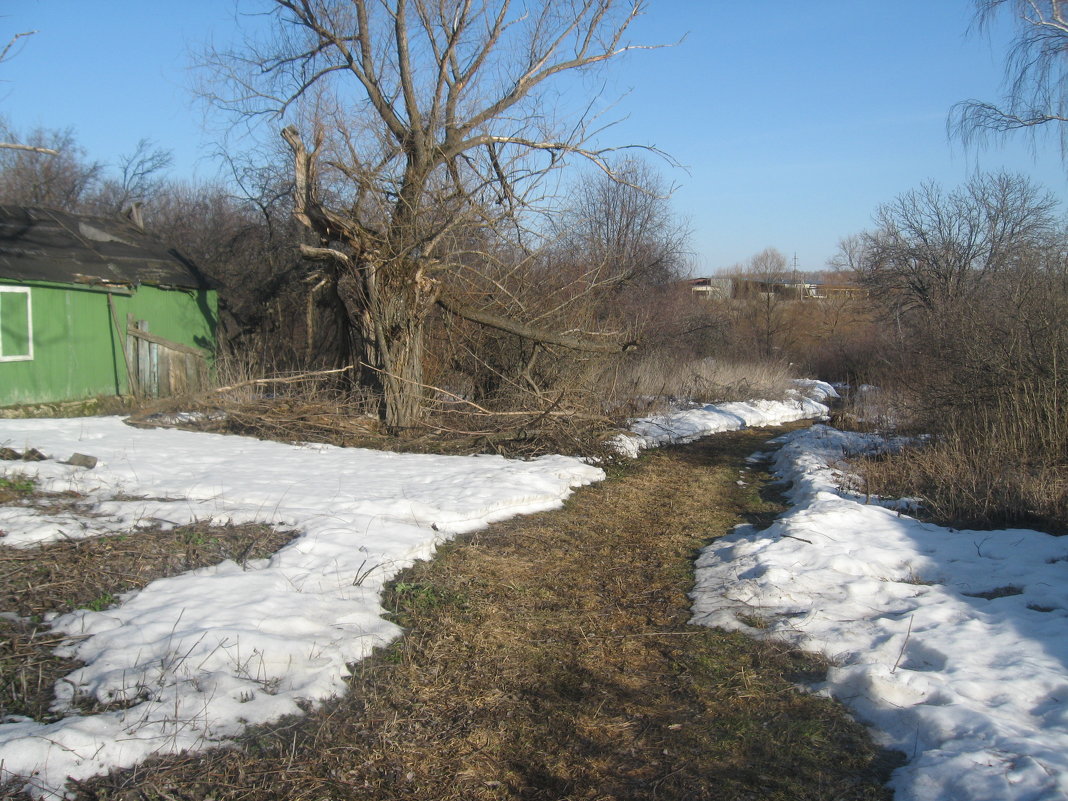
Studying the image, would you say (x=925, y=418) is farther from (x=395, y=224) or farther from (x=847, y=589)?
(x=395, y=224)

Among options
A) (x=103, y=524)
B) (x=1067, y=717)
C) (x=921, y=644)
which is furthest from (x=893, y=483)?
(x=103, y=524)

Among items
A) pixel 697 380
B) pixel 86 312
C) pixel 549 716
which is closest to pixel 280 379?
pixel 86 312

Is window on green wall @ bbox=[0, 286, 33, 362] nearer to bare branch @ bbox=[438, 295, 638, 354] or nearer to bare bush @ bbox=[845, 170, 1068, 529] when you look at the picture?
bare branch @ bbox=[438, 295, 638, 354]

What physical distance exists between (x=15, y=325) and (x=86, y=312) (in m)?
1.51

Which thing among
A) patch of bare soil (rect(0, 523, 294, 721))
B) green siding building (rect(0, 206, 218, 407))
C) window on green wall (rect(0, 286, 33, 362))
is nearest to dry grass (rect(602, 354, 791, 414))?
green siding building (rect(0, 206, 218, 407))

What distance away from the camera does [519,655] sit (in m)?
4.52

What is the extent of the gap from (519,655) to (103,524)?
3389 mm

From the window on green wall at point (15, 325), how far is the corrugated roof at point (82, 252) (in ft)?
1.38

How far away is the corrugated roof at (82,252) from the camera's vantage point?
44.7ft

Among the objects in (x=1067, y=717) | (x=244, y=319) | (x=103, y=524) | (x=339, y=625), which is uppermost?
(x=244, y=319)

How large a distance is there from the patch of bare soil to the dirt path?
3.11 ft

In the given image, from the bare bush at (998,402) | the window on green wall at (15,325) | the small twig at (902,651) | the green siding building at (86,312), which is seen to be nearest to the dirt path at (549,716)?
Answer: the small twig at (902,651)

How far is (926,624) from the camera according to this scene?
15.6ft

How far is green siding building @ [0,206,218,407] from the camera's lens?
523 inches
